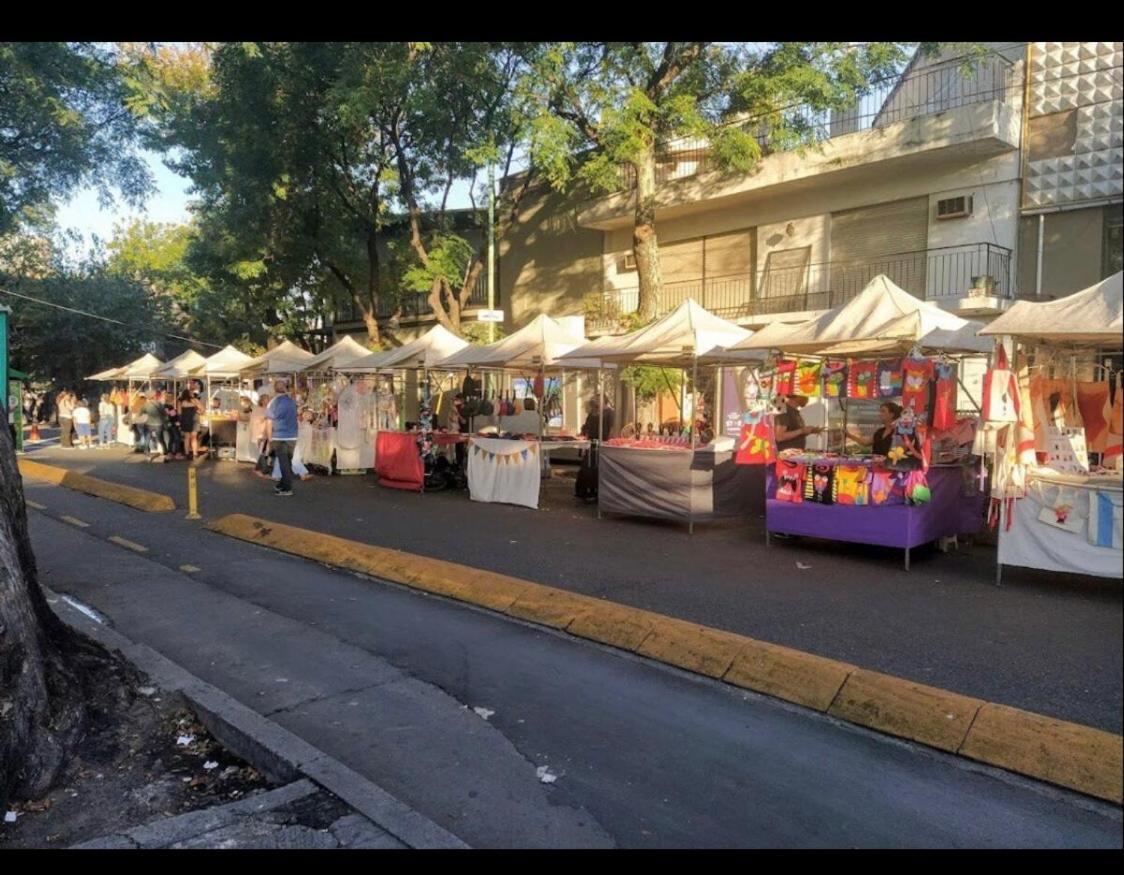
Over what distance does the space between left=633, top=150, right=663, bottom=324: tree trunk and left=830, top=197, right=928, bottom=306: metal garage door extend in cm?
316

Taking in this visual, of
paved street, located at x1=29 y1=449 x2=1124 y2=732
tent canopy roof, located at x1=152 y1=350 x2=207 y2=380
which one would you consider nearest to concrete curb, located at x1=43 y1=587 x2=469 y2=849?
paved street, located at x1=29 y1=449 x2=1124 y2=732

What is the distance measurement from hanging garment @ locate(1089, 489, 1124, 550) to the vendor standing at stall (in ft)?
27.7

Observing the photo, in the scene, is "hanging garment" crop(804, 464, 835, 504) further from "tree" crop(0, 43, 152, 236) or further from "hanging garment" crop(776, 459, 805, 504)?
"tree" crop(0, 43, 152, 236)

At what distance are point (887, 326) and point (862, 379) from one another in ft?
2.02

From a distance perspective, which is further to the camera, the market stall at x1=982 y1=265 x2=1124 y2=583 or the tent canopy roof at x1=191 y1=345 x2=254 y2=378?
the tent canopy roof at x1=191 y1=345 x2=254 y2=378

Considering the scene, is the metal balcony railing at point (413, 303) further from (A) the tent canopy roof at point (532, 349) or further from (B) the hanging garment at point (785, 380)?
(B) the hanging garment at point (785, 380)

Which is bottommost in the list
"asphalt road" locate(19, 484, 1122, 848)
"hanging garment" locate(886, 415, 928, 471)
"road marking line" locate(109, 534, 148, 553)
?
"road marking line" locate(109, 534, 148, 553)

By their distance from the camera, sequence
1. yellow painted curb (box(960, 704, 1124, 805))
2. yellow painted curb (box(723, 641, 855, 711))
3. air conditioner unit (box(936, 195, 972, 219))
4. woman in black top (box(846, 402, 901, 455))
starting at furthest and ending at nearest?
1. woman in black top (box(846, 402, 901, 455))
2. air conditioner unit (box(936, 195, 972, 219))
3. yellow painted curb (box(723, 641, 855, 711))
4. yellow painted curb (box(960, 704, 1124, 805))

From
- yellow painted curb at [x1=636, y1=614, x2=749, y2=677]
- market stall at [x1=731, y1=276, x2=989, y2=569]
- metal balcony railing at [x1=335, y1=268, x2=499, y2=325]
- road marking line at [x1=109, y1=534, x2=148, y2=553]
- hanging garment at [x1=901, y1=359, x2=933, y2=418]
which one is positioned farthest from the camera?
metal balcony railing at [x1=335, y1=268, x2=499, y2=325]

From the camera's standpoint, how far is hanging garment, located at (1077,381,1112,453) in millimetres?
1328

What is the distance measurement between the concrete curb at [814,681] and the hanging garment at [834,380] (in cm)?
396

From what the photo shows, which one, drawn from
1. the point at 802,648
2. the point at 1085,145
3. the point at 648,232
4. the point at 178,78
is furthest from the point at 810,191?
the point at 1085,145

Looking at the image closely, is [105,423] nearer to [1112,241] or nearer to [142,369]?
[142,369]

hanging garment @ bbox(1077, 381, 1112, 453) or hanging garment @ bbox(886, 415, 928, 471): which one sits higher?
hanging garment @ bbox(1077, 381, 1112, 453)
